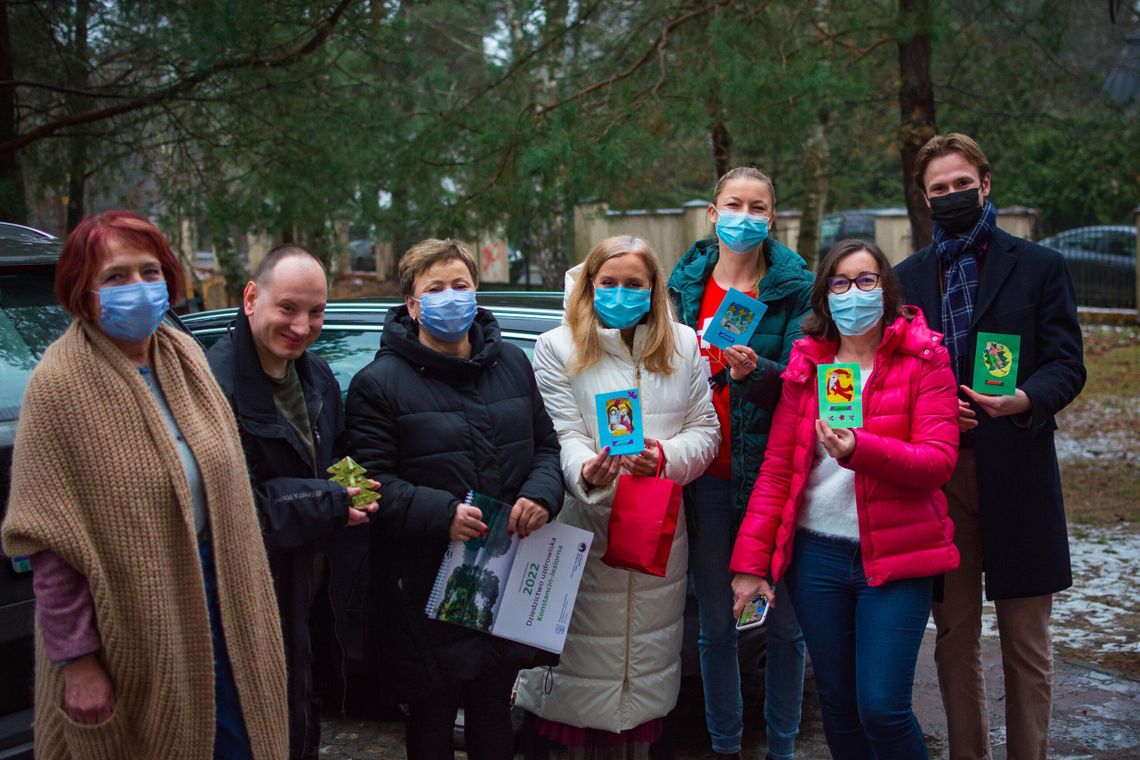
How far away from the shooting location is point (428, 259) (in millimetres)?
3621

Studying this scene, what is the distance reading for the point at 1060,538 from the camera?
374 cm

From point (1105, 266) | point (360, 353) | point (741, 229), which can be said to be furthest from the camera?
point (1105, 266)

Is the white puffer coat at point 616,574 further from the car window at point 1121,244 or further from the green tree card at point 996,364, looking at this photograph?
the car window at point 1121,244

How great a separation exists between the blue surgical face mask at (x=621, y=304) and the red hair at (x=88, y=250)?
1.55 metres

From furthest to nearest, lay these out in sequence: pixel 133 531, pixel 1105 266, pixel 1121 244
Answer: pixel 1121 244, pixel 1105 266, pixel 133 531

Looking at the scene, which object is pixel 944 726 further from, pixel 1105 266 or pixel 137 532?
pixel 1105 266

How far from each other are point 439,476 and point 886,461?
133 cm

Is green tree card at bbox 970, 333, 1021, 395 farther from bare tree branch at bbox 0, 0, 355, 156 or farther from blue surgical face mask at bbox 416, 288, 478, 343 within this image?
bare tree branch at bbox 0, 0, 355, 156

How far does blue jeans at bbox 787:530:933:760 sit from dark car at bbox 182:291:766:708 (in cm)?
79

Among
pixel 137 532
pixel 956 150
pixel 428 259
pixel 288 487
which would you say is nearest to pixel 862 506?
pixel 956 150

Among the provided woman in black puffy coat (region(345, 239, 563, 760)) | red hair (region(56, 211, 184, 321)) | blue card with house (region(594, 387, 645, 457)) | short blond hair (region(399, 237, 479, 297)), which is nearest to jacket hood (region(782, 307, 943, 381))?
blue card with house (region(594, 387, 645, 457))

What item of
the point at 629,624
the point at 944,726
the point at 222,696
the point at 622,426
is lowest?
the point at 944,726

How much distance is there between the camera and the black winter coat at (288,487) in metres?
3.09

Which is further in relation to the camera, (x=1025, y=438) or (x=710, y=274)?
(x=710, y=274)
